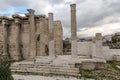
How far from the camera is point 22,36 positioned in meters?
30.4

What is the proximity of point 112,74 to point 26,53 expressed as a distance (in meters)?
13.9

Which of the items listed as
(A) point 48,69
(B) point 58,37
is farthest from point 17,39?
(A) point 48,69

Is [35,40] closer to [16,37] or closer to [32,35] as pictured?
[32,35]

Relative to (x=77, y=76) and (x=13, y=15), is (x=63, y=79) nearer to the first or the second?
(x=77, y=76)

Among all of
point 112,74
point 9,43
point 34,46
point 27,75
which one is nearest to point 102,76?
point 112,74

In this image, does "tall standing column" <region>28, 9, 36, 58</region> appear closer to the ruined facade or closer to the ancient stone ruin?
the ancient stone ruin

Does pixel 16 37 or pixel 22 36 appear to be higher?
pixel 22 36

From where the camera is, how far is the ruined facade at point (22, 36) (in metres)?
28.8

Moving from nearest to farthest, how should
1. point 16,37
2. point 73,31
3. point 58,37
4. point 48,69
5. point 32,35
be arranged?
point 48,69 → point 73,31 → point 32,35 → point 58,37 → point 16,37

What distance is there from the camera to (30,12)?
89.5ft

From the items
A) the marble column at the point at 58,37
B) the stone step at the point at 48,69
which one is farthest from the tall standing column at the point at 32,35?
the stone step at the point at 48,69

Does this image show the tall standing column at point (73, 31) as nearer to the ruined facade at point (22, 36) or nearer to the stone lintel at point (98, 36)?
the stone lintel at point (98, 36)

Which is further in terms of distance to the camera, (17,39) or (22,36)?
(22,36)

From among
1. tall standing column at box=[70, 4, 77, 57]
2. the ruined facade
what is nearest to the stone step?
tall standing column at box=[70, 4, 77, 57]
